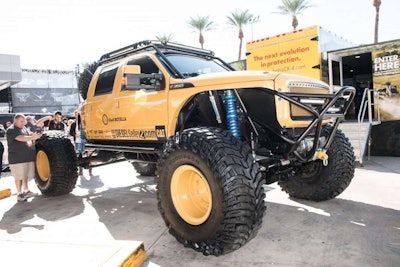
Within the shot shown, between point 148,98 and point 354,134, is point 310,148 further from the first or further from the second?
point 354,134

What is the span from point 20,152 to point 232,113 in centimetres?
443

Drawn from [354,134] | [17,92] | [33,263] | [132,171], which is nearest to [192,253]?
[33,263]

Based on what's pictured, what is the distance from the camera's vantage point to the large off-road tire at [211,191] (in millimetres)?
3039

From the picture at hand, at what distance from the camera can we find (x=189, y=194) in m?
3.71

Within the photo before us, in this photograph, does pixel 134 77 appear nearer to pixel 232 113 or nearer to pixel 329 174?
pixel 232 113

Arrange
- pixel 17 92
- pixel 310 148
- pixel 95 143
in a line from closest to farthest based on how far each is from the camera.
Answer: pixel 310 148 → pixel 95 143 → pixel 17 92

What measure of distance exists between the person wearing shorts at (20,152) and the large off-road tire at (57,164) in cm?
23

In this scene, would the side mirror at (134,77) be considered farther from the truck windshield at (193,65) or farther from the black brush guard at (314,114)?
the black brush guard at (314,114)

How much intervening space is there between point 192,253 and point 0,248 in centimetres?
205

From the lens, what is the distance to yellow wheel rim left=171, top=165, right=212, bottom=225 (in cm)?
355

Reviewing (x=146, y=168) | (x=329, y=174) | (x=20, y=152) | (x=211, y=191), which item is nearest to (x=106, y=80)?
(x=20, y=152)

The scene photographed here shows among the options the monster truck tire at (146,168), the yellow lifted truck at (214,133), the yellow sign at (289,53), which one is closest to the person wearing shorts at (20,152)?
the yellow lifted truck at (214,133)

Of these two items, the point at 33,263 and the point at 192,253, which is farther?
the point at 192,253

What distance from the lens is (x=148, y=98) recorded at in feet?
14.6
